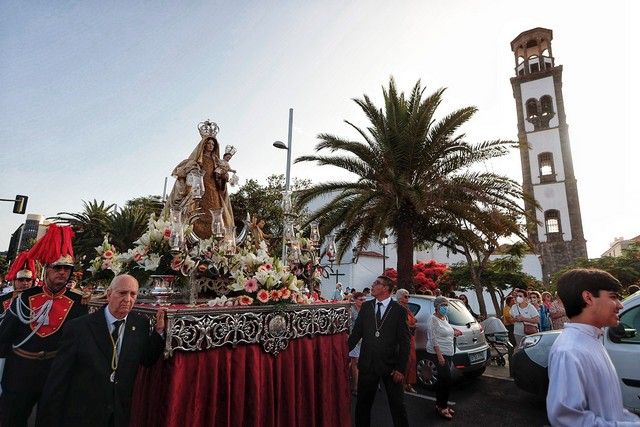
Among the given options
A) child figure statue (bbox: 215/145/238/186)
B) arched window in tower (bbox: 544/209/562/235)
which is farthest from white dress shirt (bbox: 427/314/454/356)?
arched window in tower (bbox: 544/209/562/235)

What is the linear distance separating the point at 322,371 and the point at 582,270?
111 inches

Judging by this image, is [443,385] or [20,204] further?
[20,204]

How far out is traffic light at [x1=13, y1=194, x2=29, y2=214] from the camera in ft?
49.9

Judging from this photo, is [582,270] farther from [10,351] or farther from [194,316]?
[10,351]

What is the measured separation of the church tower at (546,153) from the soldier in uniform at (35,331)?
29.9m

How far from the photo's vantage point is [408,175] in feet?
34.4

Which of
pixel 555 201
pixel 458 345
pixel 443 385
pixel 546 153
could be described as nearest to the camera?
pixel 443 385

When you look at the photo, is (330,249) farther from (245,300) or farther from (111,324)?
(111,324)

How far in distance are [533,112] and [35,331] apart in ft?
123

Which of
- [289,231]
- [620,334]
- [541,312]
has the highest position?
[289,231]

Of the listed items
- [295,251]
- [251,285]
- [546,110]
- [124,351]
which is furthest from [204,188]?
[546,110]

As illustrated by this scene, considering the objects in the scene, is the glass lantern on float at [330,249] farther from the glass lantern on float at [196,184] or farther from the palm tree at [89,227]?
the palm tree at [89,227]

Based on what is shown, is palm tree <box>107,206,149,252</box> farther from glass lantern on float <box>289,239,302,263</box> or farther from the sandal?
the sandal

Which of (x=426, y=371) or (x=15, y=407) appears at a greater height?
(x=15, y=407)
